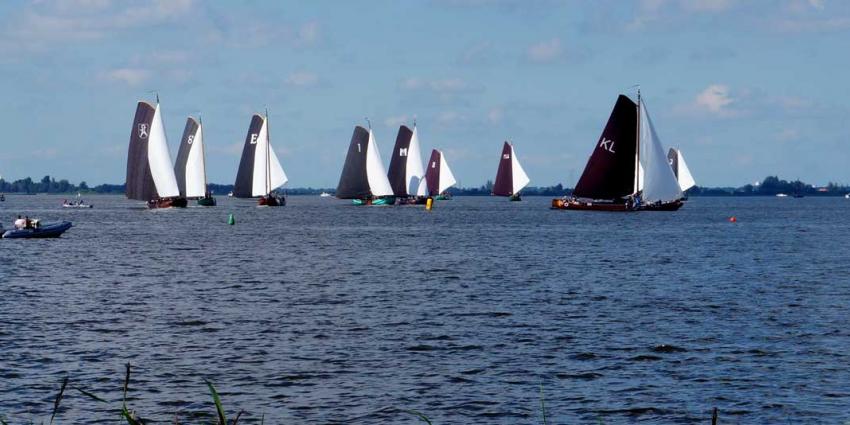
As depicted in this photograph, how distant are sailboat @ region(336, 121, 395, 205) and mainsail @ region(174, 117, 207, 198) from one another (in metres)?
21.7

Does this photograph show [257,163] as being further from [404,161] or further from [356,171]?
[404,161]

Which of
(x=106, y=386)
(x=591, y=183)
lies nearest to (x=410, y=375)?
(x=106, y=386)

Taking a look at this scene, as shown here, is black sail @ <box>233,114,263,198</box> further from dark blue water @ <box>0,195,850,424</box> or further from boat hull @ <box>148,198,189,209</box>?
dark blue water @ <box>0,195,850,424</box>

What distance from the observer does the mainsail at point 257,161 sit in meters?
173

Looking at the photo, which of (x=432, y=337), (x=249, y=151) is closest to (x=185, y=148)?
(x=249, y=151)

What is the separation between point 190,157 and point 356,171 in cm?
2488

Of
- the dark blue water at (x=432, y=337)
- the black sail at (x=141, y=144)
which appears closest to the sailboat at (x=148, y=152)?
the black sail at (x=141, y=144)

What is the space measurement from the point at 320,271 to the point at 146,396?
36256 millimetres

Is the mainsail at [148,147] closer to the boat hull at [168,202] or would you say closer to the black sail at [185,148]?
the boat hull at [168,202]

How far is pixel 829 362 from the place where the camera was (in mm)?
30328

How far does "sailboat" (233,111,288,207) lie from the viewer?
172875 mm

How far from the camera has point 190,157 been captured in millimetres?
164875

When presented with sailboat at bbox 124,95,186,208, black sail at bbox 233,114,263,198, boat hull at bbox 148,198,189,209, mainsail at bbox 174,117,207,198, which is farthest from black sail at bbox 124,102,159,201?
black sail at bbox 233,114,263,198

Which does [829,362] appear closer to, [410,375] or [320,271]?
[410,375]
